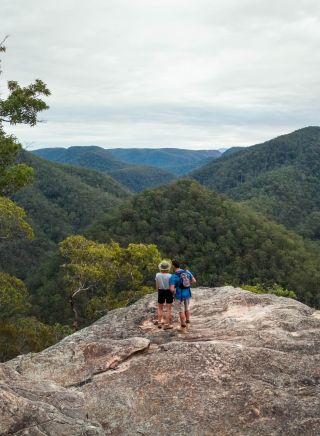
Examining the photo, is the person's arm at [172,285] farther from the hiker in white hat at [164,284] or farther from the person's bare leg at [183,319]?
the person's bare leg at [183,319]

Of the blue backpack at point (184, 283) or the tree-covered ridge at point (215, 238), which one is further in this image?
the tree-covered ridge at point (215, 238)

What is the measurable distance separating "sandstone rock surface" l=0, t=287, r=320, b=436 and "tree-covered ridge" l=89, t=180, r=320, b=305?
8463 cm

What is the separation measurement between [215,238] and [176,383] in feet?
358

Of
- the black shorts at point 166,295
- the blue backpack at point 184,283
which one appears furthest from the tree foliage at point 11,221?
the blue backpack at point 184,283

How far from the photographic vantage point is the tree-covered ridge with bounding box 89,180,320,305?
101 metres

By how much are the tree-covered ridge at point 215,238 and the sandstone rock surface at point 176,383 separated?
84.6m

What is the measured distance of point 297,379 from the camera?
9805mm

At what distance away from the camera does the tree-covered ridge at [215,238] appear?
101006 millimetres

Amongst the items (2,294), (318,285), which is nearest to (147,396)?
(2,294)

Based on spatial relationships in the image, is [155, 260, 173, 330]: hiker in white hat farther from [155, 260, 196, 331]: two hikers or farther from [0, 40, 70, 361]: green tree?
[0, 40, 70, 361]: green tree

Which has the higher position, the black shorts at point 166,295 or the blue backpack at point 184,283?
the blue backpack at point 184,283

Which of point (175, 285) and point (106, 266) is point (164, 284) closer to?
point (175, 285)

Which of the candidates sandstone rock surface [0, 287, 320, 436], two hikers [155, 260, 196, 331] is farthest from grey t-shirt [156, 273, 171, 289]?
sandstone rock surface [0, 287, 320, 436]

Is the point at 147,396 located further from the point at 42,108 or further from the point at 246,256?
the point at 246,256
